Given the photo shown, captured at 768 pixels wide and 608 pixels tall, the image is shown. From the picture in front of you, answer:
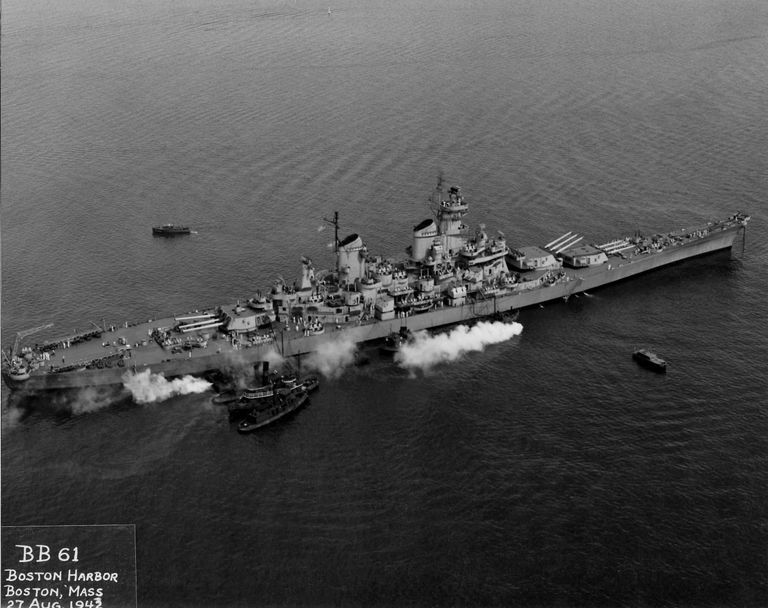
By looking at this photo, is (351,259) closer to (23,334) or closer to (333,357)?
(333,357)

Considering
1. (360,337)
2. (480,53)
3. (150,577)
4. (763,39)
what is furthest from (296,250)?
(763,39)

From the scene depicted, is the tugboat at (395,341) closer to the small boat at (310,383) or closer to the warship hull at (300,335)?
the warship hull at (300,335)

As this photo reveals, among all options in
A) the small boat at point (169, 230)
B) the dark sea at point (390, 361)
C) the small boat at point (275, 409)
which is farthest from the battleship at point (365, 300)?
the small boat at point (169, 230)

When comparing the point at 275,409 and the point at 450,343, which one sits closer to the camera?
the point at 275,409

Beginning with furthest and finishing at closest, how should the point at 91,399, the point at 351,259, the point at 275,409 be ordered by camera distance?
1. the point at 351,259
2. the point at 91,399
3. the point at 275,409

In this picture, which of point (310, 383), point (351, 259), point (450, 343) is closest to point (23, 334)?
point (310, 383)

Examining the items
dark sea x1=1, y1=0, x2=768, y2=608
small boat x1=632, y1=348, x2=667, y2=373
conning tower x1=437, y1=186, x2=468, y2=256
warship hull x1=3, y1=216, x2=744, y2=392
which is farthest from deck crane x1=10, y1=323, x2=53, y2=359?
small boat x1=632, y1=348, x2=667, y2=373
